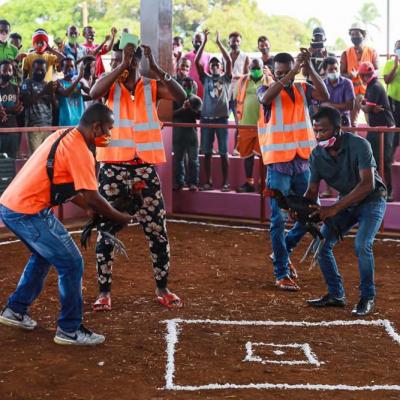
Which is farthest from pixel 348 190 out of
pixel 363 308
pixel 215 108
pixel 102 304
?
pixel 215 108

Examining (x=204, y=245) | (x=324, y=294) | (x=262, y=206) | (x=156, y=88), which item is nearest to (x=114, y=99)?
(x=156, y=88)

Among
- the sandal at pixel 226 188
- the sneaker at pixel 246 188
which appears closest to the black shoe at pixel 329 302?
the sneaker at pixel 246 188

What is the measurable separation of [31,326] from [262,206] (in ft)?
19.6

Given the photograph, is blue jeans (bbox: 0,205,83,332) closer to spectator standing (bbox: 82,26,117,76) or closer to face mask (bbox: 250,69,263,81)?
face mask (bbox: 250,69,263,81)

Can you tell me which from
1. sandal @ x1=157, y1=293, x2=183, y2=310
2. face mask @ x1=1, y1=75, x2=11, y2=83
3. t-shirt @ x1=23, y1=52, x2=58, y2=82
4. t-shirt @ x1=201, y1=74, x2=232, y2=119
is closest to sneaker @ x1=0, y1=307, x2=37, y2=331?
sandal @ x1=157, y1=293, x2=183, y2=310

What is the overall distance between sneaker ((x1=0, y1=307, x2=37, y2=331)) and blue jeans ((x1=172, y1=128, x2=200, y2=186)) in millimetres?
6373

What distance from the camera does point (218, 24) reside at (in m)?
41.2

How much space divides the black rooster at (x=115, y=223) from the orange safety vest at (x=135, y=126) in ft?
1.12

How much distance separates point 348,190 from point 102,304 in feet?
7.85

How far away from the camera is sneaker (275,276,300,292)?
8766mm

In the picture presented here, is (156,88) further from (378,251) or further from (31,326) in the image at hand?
(378,251)

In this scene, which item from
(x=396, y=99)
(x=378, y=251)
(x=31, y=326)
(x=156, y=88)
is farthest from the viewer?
(x=396, y=99)

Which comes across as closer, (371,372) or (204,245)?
(371,372)

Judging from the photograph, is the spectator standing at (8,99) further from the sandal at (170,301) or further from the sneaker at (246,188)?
the sandal at (170,301)
